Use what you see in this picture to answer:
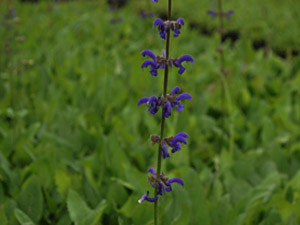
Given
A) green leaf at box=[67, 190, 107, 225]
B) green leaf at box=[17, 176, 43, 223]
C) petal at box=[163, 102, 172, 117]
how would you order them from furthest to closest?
green leaf at box=[17, 176, 43, 223], green leaf at box=[67, 190, 107, 225], petal at box=[163, 102, 172, 117]

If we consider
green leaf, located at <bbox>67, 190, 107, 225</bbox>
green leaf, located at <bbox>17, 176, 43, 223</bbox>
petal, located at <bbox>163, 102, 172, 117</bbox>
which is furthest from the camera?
green leaf, located at <bbox>17, 176, 43, 223</bbox>

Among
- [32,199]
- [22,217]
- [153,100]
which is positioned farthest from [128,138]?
[153,100]

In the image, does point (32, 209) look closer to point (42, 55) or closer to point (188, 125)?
point (188, 125)

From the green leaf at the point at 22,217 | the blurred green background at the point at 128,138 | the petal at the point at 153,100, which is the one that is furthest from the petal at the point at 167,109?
the green leaf at the point at 22,217

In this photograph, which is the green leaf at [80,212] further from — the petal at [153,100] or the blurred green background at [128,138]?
the petal at [153,100]

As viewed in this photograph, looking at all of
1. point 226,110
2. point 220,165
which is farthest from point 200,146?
point 226,110

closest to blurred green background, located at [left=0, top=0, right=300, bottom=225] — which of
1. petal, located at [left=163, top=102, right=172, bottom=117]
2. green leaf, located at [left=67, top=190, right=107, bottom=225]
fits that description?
green leaf, located at [left=67, top=190, right=107, bottom=225]

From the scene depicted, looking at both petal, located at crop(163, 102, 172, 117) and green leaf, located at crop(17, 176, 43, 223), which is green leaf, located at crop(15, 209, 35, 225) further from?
petal, located at crop(163, 102, 172, 117)

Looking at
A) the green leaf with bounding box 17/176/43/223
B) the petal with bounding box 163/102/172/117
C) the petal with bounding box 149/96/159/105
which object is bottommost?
the green leaf with bounding box 17/176/43/223
